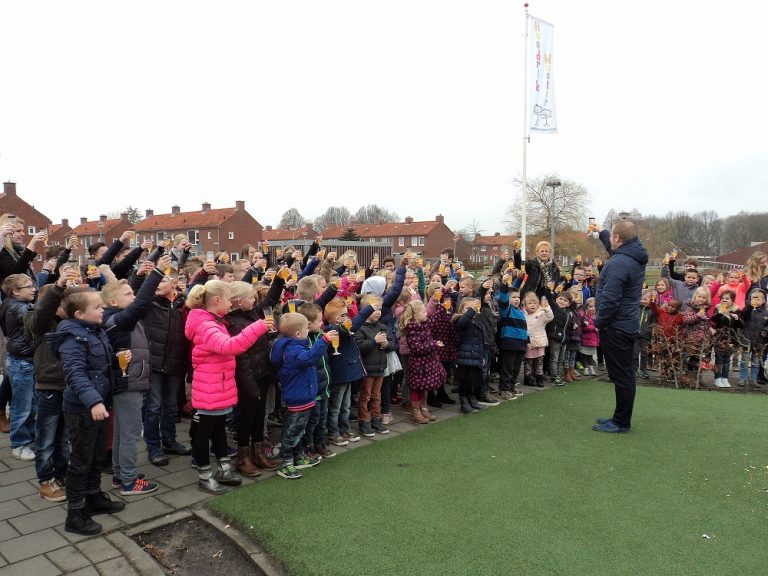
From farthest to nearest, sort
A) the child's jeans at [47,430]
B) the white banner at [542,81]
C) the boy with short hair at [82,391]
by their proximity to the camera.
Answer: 1. the white banner at [542,81]
2. the child's jeans at [47,430]
3. the boy with short hair at [82,391]

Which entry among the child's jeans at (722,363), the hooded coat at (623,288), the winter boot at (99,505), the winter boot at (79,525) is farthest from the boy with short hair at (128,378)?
the child's jeans at (722,363)

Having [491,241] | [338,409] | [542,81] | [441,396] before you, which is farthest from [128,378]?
[491,241]

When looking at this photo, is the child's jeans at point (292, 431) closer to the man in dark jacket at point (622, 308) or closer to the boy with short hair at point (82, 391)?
the boy with short hair at point (82, 391)

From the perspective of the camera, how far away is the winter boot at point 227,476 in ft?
14.8

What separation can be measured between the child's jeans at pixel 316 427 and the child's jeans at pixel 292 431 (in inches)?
7.9

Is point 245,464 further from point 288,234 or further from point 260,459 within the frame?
point 288,234

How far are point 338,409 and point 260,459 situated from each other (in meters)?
0.99

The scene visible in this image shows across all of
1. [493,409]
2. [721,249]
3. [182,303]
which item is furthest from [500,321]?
[721,249]

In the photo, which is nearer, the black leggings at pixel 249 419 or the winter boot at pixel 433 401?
the black leggings at pixel 249 419

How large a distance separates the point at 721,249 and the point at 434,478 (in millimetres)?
97715

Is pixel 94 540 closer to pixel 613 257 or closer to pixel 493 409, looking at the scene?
pixel 493 409

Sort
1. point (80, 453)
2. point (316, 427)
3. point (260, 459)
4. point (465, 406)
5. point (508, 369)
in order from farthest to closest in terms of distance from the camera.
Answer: point (508, 369) → point (465, 406) → point (316, 427) → point (260, 459) → point (80, 453)

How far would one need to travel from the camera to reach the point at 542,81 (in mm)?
15742

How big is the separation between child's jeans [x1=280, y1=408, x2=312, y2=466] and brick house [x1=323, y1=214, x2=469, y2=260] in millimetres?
69464
